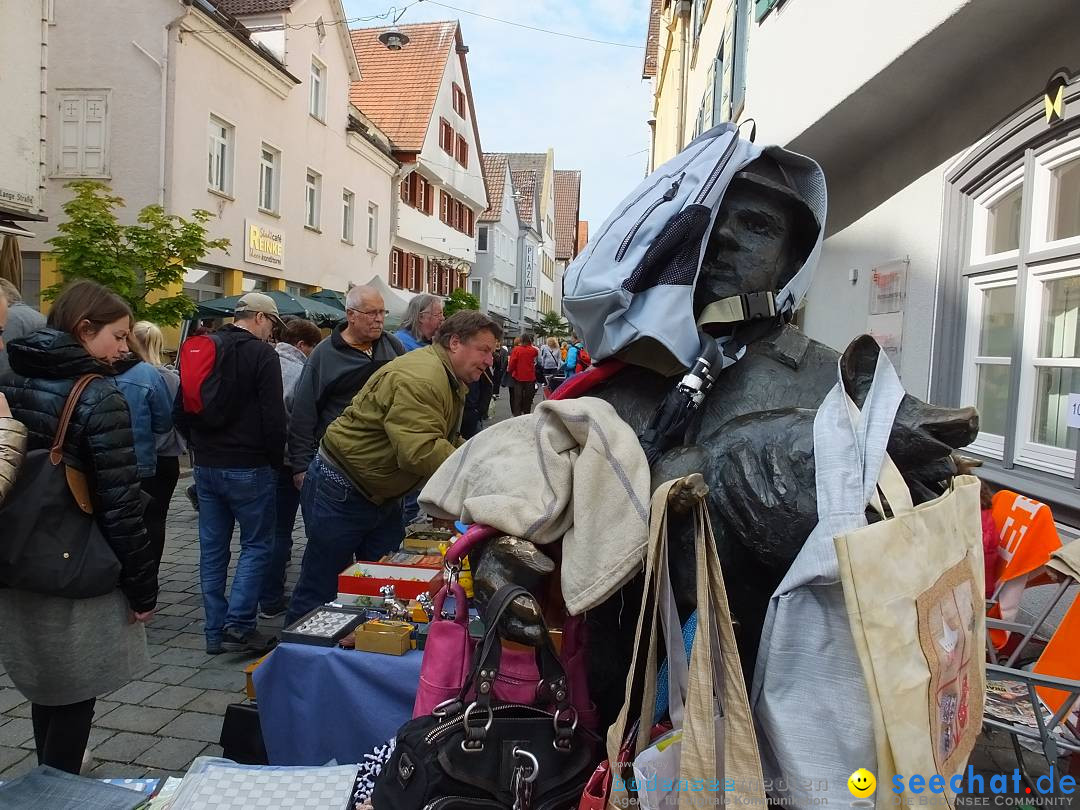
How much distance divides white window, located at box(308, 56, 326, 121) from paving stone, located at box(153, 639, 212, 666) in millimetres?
16903

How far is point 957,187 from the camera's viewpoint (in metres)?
4.92

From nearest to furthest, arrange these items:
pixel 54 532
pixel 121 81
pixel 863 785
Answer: pixel 863 785 < pixel 54 532 < pixel 121 81

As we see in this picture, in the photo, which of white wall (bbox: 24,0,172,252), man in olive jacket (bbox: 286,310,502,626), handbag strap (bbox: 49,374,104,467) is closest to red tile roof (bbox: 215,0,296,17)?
white wall (bbox: 24,0,172,252)

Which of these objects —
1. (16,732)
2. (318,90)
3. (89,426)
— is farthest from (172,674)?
(318,90)

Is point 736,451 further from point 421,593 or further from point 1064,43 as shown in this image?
point 1064,43

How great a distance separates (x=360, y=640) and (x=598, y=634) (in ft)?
4.39

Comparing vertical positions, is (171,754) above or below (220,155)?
below

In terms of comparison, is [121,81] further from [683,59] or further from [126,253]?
[683,59]

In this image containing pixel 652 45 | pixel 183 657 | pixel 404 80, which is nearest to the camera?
pixel 183 657

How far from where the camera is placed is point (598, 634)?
163 cm

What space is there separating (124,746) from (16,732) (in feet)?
1.53

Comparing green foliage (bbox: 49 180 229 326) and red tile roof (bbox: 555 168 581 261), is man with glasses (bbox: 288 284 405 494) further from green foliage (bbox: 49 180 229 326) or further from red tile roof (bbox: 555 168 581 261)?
red tile roof (bbox: 555 168 581 261)

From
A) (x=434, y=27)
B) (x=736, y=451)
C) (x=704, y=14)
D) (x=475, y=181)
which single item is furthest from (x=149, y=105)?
(x=475, y=181)

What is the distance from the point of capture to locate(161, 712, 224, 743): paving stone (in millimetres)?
3406
